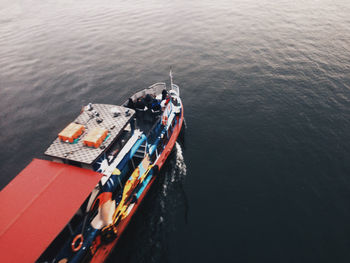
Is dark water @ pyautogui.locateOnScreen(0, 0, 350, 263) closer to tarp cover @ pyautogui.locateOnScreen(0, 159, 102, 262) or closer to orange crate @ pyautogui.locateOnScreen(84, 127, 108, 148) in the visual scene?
tarp cover @ pyautogui.locateOnScreen(0, 159, 102, 262)

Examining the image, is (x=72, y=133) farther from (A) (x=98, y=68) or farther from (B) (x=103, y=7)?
(B) (x=103, y=7)

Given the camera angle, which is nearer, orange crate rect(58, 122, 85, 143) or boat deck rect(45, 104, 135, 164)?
boat deck rect(45, 104, 135, 164)

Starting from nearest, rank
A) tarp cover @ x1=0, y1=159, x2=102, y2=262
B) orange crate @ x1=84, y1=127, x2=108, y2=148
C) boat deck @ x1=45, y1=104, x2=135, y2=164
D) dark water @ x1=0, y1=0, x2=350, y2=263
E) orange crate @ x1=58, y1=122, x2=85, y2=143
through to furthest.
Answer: tarp cover @ x1=0, y1=159, x2=102, y2=262
boat deck @ x1=45, y1=104, x2=135, y2=164
orange crate @ x1=84, y1=127, x2=108, y2=148
orange crate @ x1=58, y1=122, x2=85, y2=143
dark water @ x1=0, y1=0, x2=350, y2=263

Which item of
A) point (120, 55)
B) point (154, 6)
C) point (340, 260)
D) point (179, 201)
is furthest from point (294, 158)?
point (154, 6)

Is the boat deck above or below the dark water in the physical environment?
above

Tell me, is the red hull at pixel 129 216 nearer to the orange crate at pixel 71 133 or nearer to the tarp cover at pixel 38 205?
the tarp cover at pixel 38 205

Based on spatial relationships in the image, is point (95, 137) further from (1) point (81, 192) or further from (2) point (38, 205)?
(2) point (38, 205)

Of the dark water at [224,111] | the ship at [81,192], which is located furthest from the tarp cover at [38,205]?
the dark water at [224,111]

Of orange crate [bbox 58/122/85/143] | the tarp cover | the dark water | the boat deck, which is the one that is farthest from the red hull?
orange crate [bbox 58/122/85/143]
